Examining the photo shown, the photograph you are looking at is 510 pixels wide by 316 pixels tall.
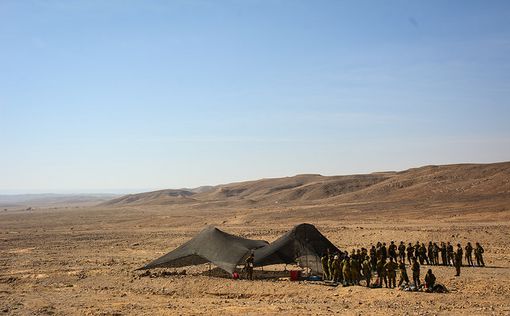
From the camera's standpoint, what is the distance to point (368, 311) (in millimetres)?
13984

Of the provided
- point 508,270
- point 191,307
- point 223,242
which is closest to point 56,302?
point 191,307

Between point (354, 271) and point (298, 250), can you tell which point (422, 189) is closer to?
point (298, 250)

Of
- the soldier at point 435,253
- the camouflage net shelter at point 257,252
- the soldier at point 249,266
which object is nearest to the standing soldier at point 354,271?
the camouflage net shelter at point 257,252

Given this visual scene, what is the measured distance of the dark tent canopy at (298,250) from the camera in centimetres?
2098

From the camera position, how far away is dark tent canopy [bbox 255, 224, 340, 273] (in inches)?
826

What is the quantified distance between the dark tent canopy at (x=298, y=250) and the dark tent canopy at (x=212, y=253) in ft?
2.77

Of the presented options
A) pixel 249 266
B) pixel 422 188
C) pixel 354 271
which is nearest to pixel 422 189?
pixel 422 188

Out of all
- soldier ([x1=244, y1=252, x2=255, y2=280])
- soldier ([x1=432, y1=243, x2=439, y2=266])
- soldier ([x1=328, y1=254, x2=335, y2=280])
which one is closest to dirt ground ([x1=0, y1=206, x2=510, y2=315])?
soldier ([x1=244, y1=252, x2=255, y2=280])

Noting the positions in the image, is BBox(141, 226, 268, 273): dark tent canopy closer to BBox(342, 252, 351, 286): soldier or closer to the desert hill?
BBox(342, 252, 351, 286): soldier

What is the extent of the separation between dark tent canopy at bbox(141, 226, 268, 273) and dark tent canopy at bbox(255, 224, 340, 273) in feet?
2.77

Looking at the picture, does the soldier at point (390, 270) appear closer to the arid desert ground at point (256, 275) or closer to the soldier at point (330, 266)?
the arid desert ground at point (256, 275)

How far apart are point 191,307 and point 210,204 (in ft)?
224

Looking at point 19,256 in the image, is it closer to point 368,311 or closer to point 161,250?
point 161,250

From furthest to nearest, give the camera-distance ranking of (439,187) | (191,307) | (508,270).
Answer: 1. (439,187)
2. (508,270)
3. (191,307)
